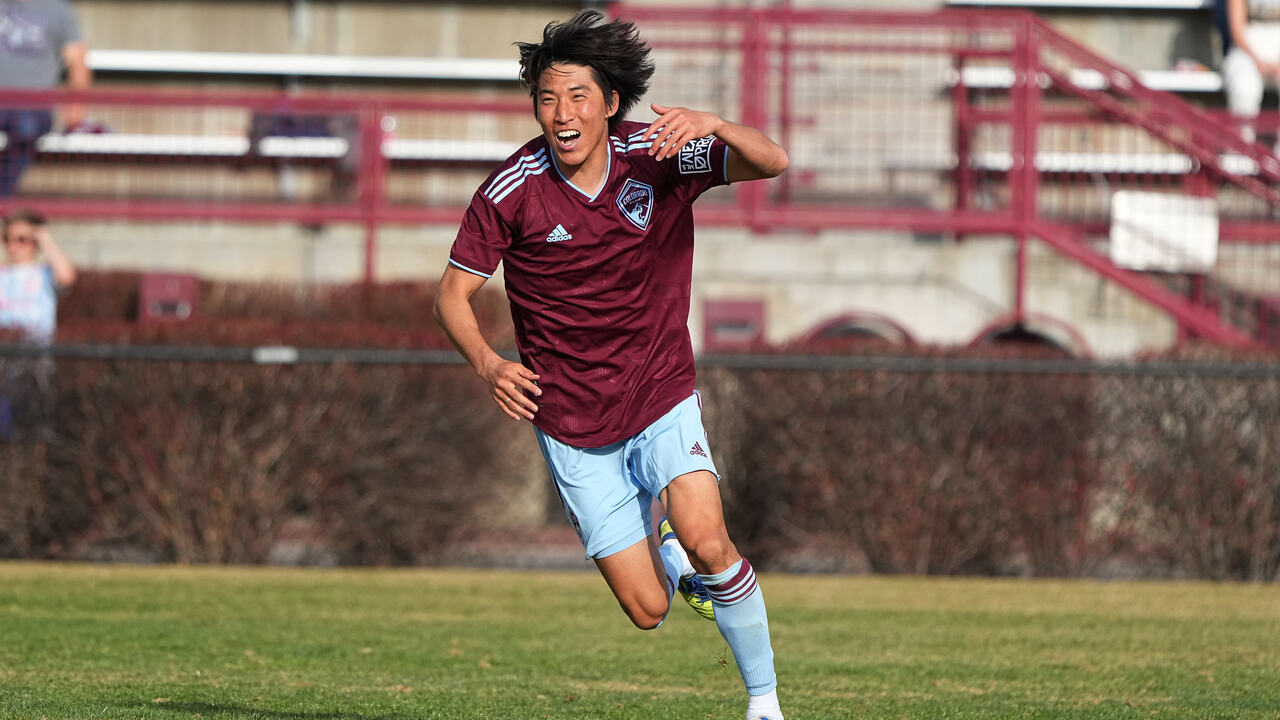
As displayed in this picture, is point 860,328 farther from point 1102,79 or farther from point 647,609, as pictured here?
point 647,609

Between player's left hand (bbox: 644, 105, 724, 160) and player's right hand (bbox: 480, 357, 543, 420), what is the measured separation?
791 mm

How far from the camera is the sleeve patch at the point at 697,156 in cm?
563

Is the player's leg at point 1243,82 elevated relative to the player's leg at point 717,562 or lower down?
elevated

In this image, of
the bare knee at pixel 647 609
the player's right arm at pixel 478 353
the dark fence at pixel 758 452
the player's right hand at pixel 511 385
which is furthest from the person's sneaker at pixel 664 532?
the dark fence at pixel 758 452

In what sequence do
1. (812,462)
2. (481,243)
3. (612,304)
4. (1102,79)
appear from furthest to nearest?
1. (1102,79)
2. (812,462)
3. (612,304)
4. (481,243)

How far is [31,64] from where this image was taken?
1500 cm

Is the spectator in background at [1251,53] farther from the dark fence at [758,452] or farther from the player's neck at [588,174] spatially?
the player's neck at [588,174]

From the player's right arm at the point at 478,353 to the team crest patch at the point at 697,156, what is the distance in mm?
774

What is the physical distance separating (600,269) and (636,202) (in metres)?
0.25

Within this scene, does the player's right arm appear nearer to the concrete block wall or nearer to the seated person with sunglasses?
the seated person with sunglasses

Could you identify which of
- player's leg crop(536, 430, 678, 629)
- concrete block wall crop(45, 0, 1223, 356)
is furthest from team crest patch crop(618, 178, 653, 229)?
concrete block wall crop(45, 0, 1223, 356)

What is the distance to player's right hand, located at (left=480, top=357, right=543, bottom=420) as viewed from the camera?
5309mm

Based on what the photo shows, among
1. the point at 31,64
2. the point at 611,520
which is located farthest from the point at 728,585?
the point at 31,64

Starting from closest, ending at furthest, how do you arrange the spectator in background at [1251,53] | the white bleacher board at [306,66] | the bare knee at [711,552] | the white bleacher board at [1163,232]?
the bare knee at [711,552], the white bleacher board at [1163,232], the spectator in background at [1251,53], the white bleacher board at [306,66]
